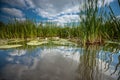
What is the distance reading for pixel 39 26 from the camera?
161 inches

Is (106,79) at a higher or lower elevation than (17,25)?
lower

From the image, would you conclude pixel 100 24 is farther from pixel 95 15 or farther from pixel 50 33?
pixel 50 33

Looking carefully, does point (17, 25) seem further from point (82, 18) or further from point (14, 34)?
point (82, 18)

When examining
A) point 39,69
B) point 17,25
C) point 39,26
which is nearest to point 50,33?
point 39,26

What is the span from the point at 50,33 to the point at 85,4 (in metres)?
2.03

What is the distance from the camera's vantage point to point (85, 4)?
7.81 feet

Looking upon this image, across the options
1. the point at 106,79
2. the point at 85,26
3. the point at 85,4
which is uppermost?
the point at 85,4

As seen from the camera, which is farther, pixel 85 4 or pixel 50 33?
pixel 50 33

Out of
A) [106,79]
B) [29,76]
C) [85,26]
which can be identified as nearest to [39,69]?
[29,76]

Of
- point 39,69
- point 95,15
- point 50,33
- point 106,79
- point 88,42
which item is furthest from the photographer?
point 50,33

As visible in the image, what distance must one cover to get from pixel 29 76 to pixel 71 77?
0.69 feet

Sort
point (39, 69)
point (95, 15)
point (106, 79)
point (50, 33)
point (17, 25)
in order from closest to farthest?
point (106, 79) < point (39, 69) < point (95, 15) < point (17, 25) < point (50, 33)

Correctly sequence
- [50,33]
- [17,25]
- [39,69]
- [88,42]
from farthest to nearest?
[50,33] < [17,25] < [88,42] < [39,69]

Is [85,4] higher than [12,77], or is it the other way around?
[85,4]
